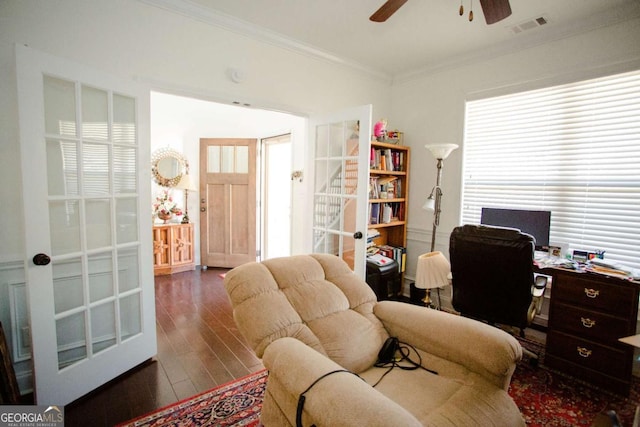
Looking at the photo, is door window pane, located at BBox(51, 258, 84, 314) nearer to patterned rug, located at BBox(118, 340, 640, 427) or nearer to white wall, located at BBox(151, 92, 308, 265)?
patterned rug, located at BBox(118, 340, 640, 427)

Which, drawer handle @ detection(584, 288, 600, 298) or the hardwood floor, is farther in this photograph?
drawer handle @ detection(584, 288, 600, 298)

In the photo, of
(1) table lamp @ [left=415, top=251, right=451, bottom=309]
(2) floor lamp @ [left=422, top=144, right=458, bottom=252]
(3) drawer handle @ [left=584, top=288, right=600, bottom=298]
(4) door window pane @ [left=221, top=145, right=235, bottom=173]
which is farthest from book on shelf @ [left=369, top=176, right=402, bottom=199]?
(4) door window pane @ [left=221, top=145, right=235, bottom=173]

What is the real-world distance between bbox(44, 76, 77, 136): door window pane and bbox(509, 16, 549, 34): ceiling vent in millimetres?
3248

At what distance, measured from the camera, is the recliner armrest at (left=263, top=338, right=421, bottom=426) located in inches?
35.3

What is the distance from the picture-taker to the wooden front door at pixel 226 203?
15.4 feet

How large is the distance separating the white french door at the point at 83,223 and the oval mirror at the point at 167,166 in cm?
267

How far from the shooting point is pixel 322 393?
3.26 ft

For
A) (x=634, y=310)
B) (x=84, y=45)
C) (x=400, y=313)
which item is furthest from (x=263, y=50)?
(x=634, y=310)

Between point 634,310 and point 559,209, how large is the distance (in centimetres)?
101

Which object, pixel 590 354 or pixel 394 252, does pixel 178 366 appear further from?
pixel 590 354

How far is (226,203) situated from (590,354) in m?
4.36

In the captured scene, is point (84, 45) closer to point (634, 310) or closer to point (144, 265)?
point (144, 265)

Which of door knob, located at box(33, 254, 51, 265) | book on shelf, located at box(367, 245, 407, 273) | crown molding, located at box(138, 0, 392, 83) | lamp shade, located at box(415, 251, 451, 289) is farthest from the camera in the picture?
book on shelf, located at box(367, 245, 407, 273)

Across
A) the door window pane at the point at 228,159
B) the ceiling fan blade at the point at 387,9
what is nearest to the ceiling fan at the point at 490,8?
the ceiling fan blade at the point at 387,9
